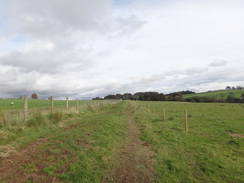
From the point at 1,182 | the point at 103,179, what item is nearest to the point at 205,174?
the point at 103,179

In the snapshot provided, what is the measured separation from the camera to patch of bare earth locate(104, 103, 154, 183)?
4.62m

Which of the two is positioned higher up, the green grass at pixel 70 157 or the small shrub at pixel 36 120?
the small shrub at pixel 36 120

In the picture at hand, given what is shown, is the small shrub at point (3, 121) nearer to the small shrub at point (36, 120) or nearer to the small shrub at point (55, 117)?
the small shrub at point (36, 120)

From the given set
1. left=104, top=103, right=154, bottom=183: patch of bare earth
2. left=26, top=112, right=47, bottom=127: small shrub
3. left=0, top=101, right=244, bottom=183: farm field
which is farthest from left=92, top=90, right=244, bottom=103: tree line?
left=104, top=103, right=154, bottom=183: patch of bare earth

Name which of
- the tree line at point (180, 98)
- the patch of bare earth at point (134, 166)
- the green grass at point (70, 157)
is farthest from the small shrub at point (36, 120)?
the tree line at point (180, 98)

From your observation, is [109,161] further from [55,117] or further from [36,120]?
[55,117]

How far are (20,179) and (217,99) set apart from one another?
10061cm

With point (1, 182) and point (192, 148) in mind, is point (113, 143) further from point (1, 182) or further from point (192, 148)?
point (1, 182)

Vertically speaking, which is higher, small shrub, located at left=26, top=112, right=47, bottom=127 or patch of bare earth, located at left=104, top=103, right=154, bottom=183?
small shrub, located at left=26, top=112, right=47, bottom=127

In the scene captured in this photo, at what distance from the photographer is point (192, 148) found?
766 centimetres

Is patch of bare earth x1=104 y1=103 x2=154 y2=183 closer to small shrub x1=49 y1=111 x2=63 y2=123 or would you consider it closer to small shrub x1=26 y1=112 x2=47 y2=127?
small shrub x1=26 y1=112 x2=47 y2=127

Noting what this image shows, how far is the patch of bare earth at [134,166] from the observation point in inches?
182

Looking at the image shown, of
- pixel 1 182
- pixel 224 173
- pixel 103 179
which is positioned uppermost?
pixel 1 182

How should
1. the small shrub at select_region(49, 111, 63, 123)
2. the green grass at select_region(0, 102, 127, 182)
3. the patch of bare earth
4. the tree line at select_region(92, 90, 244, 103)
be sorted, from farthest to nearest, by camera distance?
the tree line at select_region(92, 90, 244, 103) < the small shrub at select_region(49, 111, 63, 123) < the patch of bare earth < the green grass at select_region(0, 102, 127, 182)
